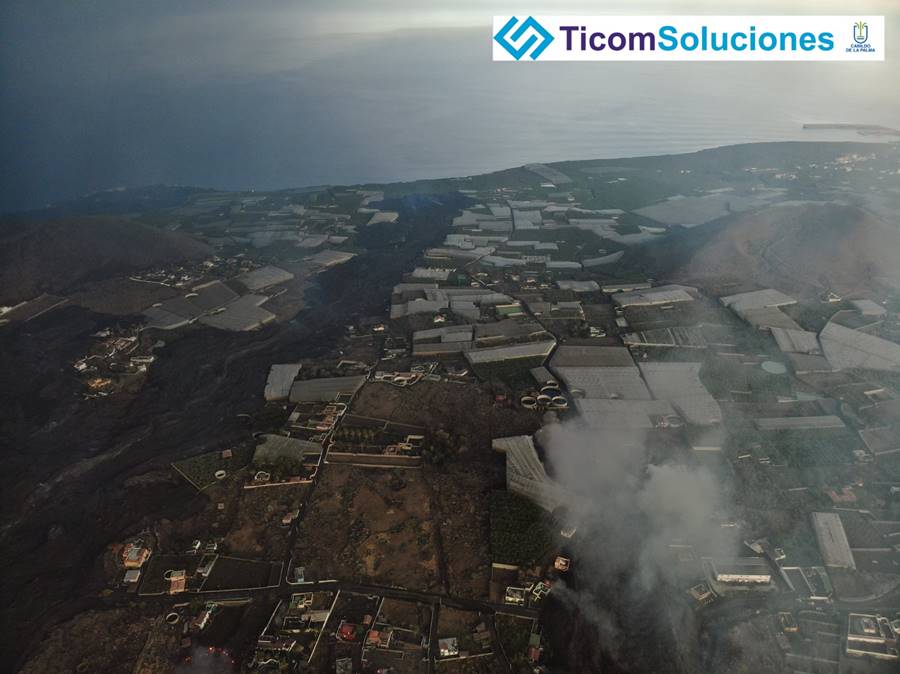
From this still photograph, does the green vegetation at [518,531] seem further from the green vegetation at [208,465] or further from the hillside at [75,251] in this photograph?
the hillside at [75,251]

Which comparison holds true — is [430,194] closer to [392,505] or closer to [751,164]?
[751,164]

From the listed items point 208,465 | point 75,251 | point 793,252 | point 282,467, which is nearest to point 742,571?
point 282,467

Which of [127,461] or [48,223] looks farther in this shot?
[48,223]

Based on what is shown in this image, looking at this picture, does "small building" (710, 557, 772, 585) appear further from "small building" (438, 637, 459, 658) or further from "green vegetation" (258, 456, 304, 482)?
"green vegetation" (258, 456, 304, 482)

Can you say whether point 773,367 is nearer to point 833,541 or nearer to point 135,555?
point 833,541

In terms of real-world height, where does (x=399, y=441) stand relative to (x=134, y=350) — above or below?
below

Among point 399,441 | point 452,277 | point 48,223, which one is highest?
point 48,223

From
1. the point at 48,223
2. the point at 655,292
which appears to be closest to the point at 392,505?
the point at 655,292
